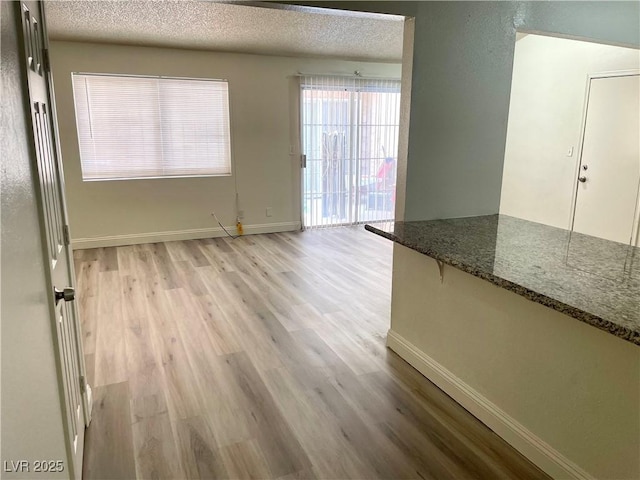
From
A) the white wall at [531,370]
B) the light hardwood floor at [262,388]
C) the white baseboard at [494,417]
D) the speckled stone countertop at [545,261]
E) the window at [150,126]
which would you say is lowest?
the light hardwood floor at [262,388]

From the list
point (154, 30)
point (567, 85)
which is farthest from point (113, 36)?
point (567, 85)

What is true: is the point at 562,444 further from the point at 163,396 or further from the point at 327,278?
the point at 327,278

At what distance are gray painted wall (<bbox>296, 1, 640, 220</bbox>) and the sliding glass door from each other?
12.4 ft

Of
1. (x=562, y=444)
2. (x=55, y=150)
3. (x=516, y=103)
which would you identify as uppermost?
(x=516, y=103)

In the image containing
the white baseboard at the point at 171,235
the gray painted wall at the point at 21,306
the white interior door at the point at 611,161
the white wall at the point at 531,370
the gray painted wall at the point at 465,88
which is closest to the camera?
the gray painted wall at the point at 21,306

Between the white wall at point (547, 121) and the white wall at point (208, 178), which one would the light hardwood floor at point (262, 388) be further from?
the white wall at point (547, 121)

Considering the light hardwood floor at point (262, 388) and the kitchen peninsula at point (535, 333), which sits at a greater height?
the kitchen peninsula at point (535, 333)

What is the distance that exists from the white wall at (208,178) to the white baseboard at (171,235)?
0.04ft

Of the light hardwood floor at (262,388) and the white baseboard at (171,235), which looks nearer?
the light hardwood floor at (262,388)

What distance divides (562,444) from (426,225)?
1246 millimetres

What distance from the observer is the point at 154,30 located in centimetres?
444

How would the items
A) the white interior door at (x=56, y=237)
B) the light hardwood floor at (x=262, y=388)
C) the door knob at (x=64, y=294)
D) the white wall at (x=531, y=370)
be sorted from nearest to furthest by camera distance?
1. the white interior door at (x=56, y=237)
2. the door knob at (x=64, y=294)
3. the white wall at (x=531, y=370)
4. the light hardwood floor at (x=262, y=388)

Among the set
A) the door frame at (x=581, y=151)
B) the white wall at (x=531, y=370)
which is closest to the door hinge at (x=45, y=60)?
the white wall at (x=531, y=370)

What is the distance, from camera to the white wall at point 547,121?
4.86 metres
